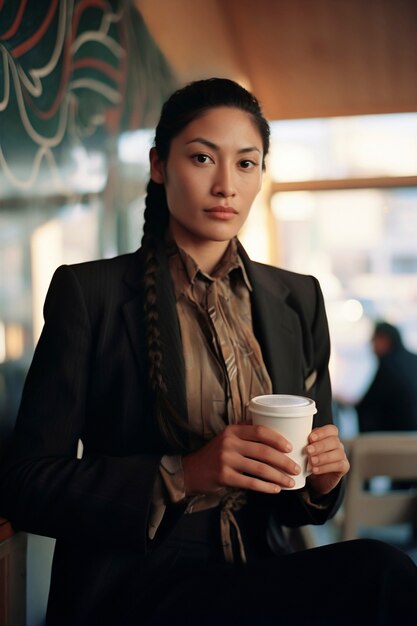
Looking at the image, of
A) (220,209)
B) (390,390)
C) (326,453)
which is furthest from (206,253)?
(390,390)

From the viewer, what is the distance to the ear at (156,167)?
1228 millimetres

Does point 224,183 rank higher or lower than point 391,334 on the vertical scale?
higher

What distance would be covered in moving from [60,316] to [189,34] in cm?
250

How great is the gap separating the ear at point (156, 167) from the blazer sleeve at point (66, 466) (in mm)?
297

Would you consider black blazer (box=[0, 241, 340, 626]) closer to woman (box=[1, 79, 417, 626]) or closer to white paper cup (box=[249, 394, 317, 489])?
woman (box=[1, 79, 417, 626])

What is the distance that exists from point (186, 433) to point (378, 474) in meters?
1.59

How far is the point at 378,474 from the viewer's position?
245 centimetres

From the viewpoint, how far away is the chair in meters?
2.44

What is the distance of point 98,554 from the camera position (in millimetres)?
1053

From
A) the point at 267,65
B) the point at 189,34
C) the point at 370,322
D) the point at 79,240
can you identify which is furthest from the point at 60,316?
the point at 370,322

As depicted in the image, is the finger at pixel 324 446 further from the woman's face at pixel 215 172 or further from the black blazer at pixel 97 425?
Answer: the woman's face at pixel 215 172

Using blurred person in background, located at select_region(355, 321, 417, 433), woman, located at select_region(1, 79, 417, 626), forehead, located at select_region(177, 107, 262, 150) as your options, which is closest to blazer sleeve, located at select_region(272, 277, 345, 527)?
woman, located at select_region(1, 79, 417, 626)

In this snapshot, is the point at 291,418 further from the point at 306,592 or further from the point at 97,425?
Answer: the point at 97,425

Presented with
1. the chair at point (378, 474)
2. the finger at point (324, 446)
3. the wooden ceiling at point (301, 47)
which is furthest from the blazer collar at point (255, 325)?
the wooden ceiling at point (301, 47)
